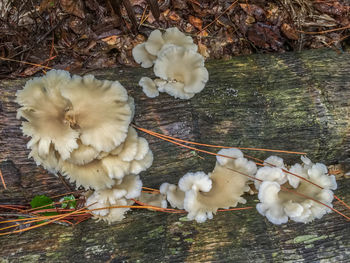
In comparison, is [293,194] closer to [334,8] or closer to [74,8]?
[334,8]

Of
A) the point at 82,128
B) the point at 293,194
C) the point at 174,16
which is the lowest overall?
the point at 293,194

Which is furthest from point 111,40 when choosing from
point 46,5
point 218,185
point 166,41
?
point 218,185

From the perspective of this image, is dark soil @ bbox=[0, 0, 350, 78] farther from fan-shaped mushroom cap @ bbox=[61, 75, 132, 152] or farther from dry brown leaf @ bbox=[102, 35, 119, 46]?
fan-shaped mushroom cap @ bbox=[61, 75, 132, 152]

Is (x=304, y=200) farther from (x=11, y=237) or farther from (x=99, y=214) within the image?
(x=11, y=237)

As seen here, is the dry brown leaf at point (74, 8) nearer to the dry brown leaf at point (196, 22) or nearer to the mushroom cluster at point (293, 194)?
the dry brown leaf at point (196, 22)

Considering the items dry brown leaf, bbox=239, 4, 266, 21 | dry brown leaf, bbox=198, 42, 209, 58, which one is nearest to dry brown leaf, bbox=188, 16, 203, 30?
dry brown leaf, bbox=198, 42, 209, 58

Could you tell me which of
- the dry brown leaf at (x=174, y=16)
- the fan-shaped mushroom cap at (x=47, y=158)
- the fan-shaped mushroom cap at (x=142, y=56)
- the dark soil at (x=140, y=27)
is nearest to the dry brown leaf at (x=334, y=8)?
the dark soil at (x=140, y=27)
